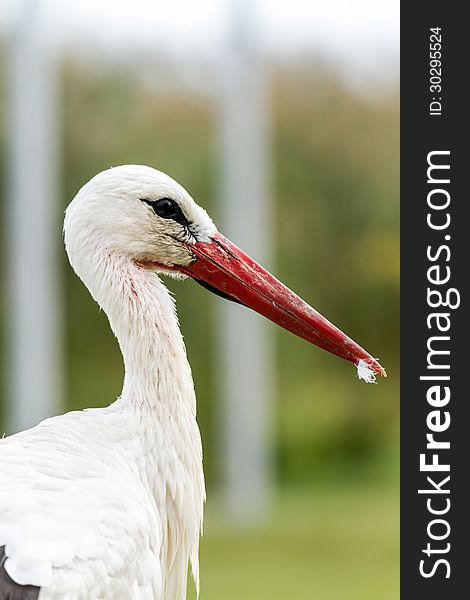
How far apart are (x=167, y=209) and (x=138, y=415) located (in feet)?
1.69

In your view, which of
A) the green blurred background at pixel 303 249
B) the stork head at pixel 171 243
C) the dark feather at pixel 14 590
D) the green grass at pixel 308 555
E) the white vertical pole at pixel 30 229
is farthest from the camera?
the green blurred background at pixel 303 249

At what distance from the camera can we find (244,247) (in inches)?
420

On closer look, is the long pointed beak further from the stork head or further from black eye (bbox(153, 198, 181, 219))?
black eye (bbox(153, 198, 181, 219))

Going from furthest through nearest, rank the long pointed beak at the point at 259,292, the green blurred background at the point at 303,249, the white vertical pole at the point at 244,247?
the green blurred background at the point at 303,249
the white vertical pole at the point at 244,247
the long pointed beak at the point at 259,292

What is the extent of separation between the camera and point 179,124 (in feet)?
40.6

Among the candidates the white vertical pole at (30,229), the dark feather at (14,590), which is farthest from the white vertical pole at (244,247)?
the dark feather at (14,590)

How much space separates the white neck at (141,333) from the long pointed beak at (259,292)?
18 cm

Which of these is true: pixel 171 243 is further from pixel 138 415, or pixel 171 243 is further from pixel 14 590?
pixel 14 590

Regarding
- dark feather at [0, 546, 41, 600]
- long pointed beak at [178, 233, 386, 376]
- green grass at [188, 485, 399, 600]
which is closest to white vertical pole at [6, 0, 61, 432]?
green grass at [188, 485, 399, 600]

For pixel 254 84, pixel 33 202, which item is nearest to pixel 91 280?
pixel 33 202

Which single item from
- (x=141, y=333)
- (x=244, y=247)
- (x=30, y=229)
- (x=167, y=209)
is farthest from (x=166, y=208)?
(x=244, y=247)

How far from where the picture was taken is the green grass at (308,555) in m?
7.78

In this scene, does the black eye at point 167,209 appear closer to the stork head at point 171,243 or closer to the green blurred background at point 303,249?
the stork head at point 171,243

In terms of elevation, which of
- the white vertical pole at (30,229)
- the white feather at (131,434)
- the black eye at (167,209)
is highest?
the white vertical pole at (30,229)
